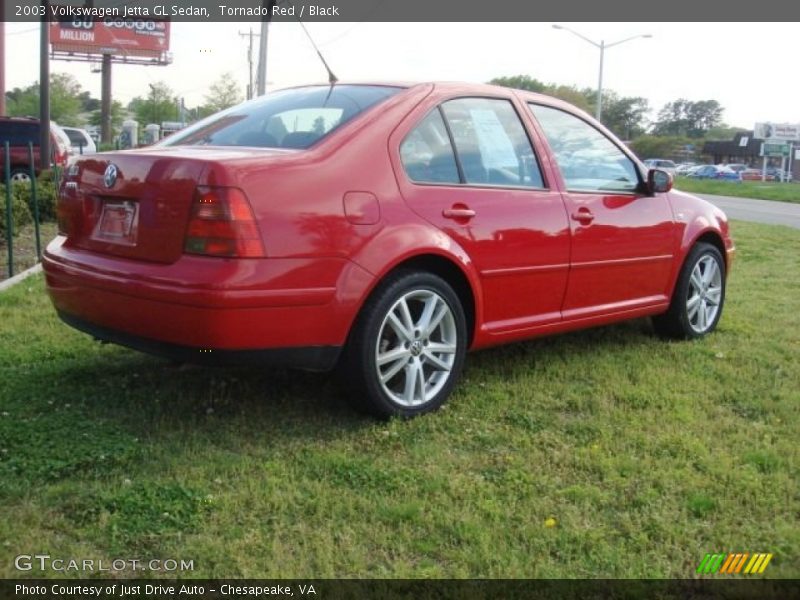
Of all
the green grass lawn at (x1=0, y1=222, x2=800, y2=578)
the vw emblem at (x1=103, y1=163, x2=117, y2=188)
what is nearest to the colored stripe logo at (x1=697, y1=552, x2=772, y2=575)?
the green grass lawn at (x1=0, y1=222, x2=800, y2=578)

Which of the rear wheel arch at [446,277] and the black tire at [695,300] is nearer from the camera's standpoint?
the rear wheel arch at [446,277]

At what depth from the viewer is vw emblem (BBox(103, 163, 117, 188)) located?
377cm

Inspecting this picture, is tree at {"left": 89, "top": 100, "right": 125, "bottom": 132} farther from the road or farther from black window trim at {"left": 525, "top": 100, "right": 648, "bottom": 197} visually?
black window trim at {"left": 525, "top": 100, "right": 648, "bottom": 197}

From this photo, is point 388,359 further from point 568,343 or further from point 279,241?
point 568,343

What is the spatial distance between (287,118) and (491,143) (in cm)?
105

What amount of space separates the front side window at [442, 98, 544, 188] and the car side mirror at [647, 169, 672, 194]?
998 mm

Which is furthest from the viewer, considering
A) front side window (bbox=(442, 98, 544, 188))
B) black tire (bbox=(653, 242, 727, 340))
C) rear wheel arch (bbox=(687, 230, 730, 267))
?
rear wheel arch (bbox=(687, 230, 730, 267))

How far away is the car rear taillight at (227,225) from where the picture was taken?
341 centimetres

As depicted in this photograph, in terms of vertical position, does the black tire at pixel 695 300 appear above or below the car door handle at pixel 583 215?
below

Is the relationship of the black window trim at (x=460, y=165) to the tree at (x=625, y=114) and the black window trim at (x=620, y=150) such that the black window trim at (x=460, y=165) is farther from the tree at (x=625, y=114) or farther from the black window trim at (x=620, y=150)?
the tree at (x=625, y=114)

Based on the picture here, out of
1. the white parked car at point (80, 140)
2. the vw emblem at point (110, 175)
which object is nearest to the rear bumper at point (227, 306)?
the vw emblem at point (110, 175)

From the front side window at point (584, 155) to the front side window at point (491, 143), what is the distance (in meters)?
0.22

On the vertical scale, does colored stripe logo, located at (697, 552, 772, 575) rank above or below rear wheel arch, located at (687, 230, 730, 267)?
below

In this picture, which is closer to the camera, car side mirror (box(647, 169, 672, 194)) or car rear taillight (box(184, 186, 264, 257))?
car rear taillight (box(184, 186, 264, 257))
